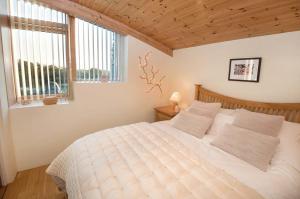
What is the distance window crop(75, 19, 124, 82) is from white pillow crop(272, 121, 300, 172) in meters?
2.60

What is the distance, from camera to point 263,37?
207 cm

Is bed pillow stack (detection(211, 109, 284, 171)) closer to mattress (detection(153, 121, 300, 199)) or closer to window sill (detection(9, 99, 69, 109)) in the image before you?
mattress (detection(153, 121, 300, 199))

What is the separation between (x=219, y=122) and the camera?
213 centimetres

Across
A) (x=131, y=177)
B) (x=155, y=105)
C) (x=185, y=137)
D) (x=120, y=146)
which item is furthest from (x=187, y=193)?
(x=155, y=105)

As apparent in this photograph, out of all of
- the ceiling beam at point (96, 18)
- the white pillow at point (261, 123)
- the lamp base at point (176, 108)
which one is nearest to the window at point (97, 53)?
the ceiling beam at point (96, 18)

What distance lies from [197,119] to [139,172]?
123cm

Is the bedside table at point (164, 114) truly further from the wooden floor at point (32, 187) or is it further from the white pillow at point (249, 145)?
the wooden floor at point (32, 187)

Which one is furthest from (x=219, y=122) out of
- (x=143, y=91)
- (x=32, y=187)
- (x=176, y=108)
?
(x=32, y=187)

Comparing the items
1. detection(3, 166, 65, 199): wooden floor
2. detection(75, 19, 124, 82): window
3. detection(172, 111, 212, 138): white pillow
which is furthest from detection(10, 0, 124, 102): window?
detection(172, 111, 212, 138): white pillow

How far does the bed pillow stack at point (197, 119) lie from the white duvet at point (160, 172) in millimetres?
285

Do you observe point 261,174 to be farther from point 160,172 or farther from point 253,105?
point 253,105

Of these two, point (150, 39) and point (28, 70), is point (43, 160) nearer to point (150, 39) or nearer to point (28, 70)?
point (28, 70)

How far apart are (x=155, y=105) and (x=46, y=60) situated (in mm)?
2151

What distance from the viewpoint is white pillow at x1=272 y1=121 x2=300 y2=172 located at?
1.45 meters
